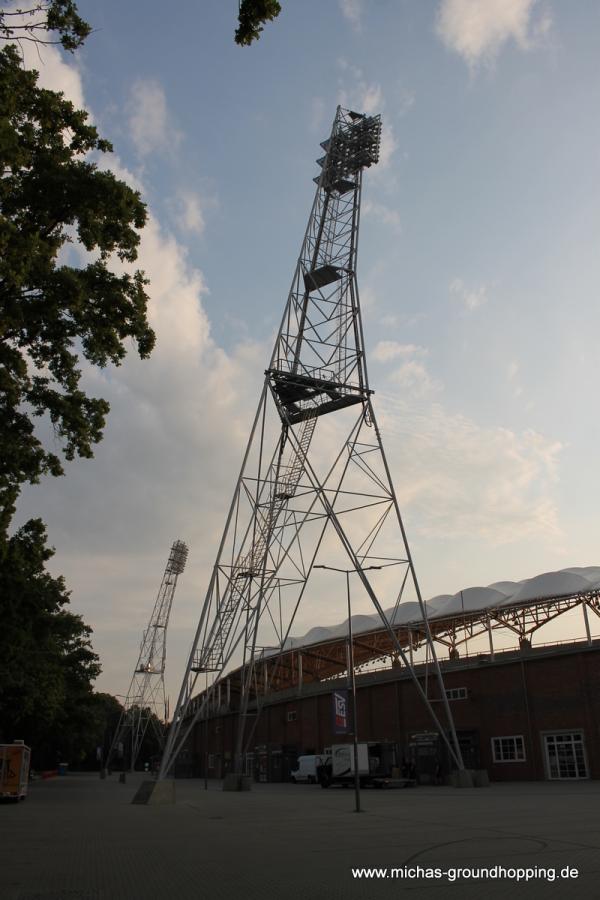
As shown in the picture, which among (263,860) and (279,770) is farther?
(279,770)

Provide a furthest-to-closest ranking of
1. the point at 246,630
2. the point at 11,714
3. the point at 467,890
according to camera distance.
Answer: the point at 11,714
the point at 246,630
the point at 467,890

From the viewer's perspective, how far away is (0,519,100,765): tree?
17578mm

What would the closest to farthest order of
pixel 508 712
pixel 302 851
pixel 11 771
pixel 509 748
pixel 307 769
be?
pixel 302 851, pixel 11 771, pixel 509 748, pixel 508 712, pixel 307 769

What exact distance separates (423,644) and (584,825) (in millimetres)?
42356

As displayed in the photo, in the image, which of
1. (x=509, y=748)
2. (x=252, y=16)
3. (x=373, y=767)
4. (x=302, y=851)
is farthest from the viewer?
(x=373, y=767)

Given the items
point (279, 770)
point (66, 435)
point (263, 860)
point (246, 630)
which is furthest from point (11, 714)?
point (263, 860)

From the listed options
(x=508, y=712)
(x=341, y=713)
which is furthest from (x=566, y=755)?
(x=341, y=713)

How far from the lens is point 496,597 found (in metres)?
49.6

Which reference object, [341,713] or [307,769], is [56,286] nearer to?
[341,713]

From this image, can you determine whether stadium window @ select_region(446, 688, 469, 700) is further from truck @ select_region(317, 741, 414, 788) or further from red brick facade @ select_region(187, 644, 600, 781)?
truck @ select_region(317, 741, 414, 788)

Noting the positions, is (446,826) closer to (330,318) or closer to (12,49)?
(12,49)

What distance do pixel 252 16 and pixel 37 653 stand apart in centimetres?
3341

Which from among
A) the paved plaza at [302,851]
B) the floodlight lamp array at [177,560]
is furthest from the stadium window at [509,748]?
the floodlight lamp array at [177,560]

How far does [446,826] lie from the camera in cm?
1515
